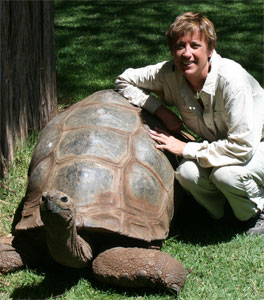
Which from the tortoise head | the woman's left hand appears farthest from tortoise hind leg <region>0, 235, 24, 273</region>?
the woman's left hand

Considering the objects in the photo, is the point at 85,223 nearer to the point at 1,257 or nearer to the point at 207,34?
the point at 1,257

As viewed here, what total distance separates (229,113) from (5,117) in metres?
1.69

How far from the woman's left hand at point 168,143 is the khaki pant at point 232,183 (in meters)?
0.09

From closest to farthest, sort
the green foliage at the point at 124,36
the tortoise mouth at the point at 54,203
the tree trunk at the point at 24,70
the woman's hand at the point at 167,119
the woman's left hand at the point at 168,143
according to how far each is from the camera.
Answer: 1. the tortoise mouth at the point at 54,203
2. the woman's left hand at the point at 168,143
3. the woman's hand at the point at 167,119
4. the tree trunk at the point at 24,70
5. the green foliage at the point at 124,36

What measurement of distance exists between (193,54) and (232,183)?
0.82 m

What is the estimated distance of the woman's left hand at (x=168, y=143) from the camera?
11.9 ft

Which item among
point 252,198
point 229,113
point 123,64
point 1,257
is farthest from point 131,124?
point 123,64

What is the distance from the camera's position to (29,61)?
14.3 ft

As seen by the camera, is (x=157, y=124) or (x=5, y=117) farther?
(x=5, y=117)

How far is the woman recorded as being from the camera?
11.1 feet

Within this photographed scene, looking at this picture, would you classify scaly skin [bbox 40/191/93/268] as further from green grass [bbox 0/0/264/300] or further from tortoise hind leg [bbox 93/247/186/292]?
green grass [bbox 0/0/264/300]

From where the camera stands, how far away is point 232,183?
347 centimetres

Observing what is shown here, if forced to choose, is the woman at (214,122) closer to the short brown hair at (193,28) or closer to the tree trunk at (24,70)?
the short brown hair at (193,28)

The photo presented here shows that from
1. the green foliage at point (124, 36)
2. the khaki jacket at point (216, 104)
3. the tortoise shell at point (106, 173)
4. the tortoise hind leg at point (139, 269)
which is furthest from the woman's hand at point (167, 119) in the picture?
the green foliage at point (124, 36)
